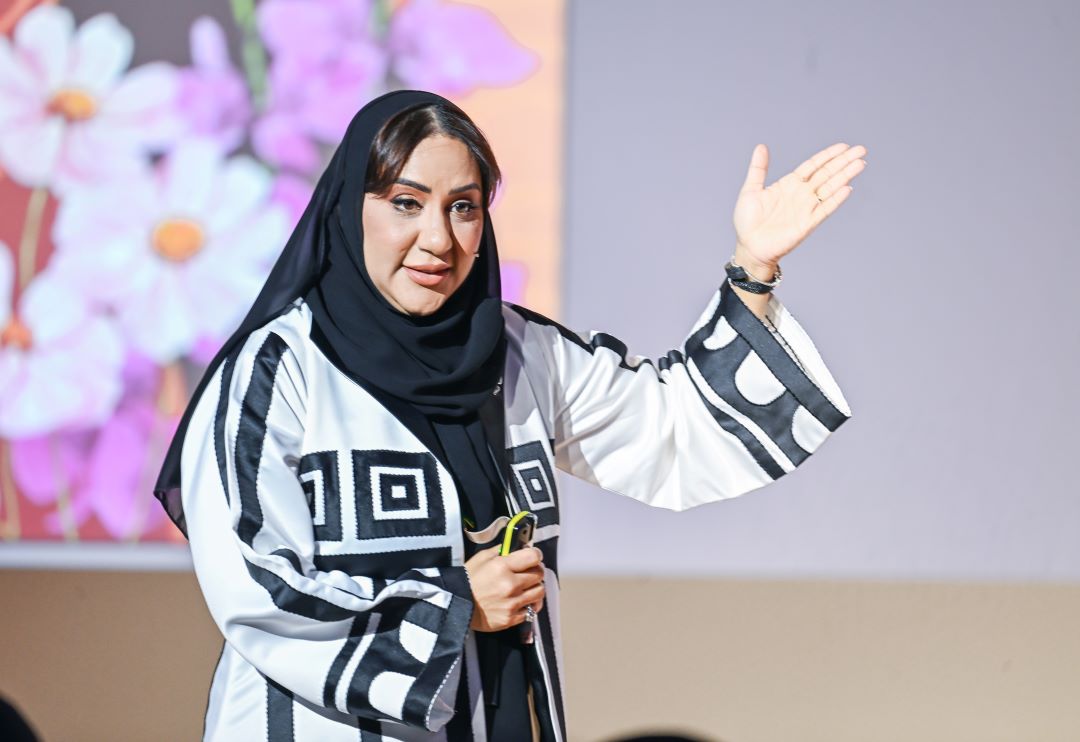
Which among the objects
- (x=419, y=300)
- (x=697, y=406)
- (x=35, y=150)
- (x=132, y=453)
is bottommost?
(x=132, y=453)

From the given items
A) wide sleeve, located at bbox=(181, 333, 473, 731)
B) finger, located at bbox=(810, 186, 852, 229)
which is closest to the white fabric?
wide sleeve, located at bbox=(181, 333, 473, 731)

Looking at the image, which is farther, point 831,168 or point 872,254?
point 872,254

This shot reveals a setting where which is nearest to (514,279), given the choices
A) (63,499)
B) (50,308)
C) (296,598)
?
(50,308)

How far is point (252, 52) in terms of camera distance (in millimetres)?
3045

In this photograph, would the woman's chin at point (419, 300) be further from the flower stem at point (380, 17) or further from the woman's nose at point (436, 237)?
the flower stem at point (380, 17)

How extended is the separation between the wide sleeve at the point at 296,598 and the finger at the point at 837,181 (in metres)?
0.65

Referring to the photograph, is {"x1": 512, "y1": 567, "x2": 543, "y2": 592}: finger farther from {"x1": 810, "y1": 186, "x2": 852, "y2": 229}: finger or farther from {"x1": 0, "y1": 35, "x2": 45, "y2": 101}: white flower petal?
{"x1": 0, "y1": 35, "x2": 45, "y2": 101}: white flower petal

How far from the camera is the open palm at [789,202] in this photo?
1.47m

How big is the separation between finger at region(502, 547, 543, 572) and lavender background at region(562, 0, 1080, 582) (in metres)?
1.90

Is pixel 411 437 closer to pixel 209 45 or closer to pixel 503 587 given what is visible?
pixel 503 587

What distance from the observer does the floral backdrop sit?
3033 millimetres

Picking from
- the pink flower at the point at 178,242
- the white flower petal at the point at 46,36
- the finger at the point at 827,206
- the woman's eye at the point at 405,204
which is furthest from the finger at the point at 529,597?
the white flower petal at the point at 46,36

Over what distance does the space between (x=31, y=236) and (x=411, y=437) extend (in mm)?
2136

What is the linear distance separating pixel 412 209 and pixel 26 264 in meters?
2.10
